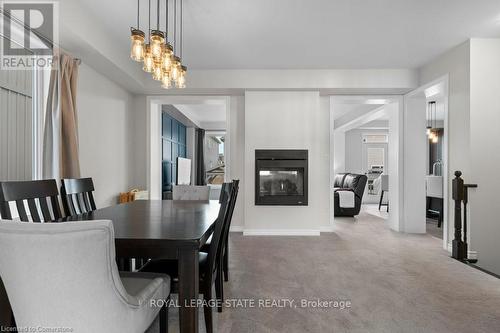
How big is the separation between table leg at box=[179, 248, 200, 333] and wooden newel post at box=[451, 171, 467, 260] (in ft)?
10.5

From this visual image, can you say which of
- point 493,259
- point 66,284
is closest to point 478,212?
point 493,259

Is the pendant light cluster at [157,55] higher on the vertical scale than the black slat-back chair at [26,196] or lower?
higher

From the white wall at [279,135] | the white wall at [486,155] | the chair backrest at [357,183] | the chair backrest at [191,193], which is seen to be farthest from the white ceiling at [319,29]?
the chair backrest at [357,183]

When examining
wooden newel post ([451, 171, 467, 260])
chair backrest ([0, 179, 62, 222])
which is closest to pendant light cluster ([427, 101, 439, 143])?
wooden newel post ([451, 171, 467, 260])

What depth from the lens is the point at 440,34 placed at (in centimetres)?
302

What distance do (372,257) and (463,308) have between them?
1.14 metres

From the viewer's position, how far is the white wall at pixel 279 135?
4.21 m

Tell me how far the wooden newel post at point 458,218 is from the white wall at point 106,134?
430cm

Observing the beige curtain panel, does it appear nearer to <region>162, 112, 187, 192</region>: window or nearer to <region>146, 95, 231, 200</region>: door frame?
<region>146, 95, 231, 200</region>: door frame

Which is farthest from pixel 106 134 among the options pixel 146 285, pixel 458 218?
pixel 458 218

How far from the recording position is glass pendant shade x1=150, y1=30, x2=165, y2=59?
1789 millimetres

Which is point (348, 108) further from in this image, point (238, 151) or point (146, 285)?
point (146, 285)

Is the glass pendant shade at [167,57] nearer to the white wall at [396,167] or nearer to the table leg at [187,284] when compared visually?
the table leg at [187,284]

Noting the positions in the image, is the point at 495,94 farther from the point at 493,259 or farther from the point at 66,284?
the point at 66,284
